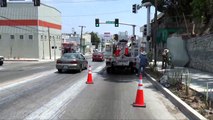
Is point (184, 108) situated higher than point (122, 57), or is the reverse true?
point (122, 57)

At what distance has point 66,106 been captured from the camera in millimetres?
10984

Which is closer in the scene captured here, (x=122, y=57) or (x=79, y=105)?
(x=79, y=105)

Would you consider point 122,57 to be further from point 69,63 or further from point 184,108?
point 184,108

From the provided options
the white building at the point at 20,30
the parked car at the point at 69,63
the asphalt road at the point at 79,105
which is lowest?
the asphalt road at the point at 79,105

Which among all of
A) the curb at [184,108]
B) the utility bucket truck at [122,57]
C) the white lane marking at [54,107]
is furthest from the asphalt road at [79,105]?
the utility bucket truck at [122,57]

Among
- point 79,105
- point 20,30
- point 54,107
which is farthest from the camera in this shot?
point 20,30

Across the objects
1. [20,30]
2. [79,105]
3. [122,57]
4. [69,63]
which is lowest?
[79,105]

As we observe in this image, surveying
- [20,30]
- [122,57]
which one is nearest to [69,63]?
[122,57]

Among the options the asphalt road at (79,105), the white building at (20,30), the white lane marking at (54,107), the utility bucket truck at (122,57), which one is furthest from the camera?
the white building at (20,30)

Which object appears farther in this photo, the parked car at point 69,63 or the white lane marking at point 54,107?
the parked car at point 69,63

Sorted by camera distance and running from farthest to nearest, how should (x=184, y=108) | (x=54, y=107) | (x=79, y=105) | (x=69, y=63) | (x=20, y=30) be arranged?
(x=20, y=30) < (x=69, y=63) < (x=79, y=105) < (x=54, y=107) < (x=184, y=108)

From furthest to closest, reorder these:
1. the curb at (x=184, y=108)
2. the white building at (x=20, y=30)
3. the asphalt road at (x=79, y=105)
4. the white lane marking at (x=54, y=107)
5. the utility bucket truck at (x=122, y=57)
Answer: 1. the white building at (x=20, y=30)
2. the utility bucket truck at (x=122, y=57)
3. the asphalt road at (x=79, y=105)
4. the white lane marking at (x=54, y=107)
5. the curb at (x=184, y=108)

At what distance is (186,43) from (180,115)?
889 inches

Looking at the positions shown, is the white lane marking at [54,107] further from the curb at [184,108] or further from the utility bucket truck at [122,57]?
the utility bucket truck at [122,57]
